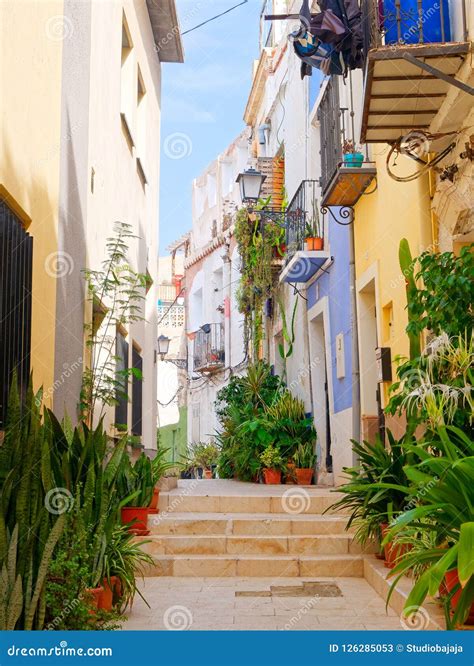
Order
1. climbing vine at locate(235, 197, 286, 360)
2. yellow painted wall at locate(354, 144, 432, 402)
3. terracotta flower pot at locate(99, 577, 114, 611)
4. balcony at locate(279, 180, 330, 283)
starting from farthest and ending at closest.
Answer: climbing vine at locate(235, 197, 286, 360) < balcony at locate(279, 180, 330, 283) < yellow painted wall at locate(354, 144, 432, 402) < terracotta flower pot at locate(99, 577, 114, 611)

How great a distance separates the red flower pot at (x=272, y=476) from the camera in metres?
12.6

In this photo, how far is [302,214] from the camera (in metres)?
13.5

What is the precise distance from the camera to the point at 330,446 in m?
12.4

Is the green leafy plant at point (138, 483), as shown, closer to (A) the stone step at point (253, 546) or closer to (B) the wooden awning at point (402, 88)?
(A) the stone step at point (253, 546)

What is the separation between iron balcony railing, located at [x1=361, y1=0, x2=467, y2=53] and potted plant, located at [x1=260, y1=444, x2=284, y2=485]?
6.76 metres

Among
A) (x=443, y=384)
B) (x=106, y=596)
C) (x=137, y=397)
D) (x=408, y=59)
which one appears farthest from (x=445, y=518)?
(x=137, y=397)

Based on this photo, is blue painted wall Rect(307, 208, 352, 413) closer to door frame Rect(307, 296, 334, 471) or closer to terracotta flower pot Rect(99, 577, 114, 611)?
door frame Rect(307, 296, 334, 471)

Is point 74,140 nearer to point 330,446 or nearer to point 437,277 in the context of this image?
point 437,277

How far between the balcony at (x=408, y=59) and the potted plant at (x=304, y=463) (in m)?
6.12

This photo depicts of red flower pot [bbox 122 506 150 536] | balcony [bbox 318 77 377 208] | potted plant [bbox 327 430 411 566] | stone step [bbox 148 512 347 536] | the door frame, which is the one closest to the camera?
→ potted plant [bbox 327 430 411 566]

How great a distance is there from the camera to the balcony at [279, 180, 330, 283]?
12430mm

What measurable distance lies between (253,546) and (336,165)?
4.32 meters

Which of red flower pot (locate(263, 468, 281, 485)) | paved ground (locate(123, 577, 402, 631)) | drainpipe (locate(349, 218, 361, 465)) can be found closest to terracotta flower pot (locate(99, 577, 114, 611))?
paved ground (locate(123, 577, 402, 631))

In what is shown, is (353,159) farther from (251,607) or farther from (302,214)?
(251,607)
